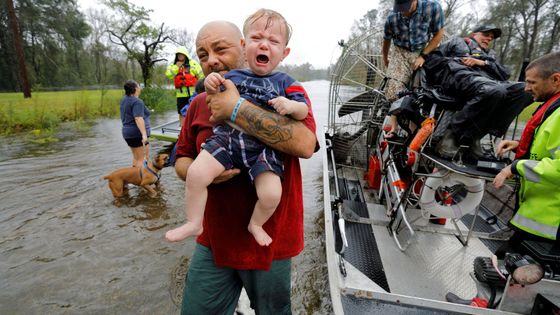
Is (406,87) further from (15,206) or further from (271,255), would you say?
(15,206)

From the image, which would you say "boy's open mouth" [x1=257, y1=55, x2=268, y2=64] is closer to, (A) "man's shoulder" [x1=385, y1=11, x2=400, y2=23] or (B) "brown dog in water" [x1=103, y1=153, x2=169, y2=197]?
(A) "man's shoulder" [x1=385, y1=11, x2=400, y2=23]

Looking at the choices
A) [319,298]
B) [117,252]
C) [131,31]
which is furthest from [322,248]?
[131,31]

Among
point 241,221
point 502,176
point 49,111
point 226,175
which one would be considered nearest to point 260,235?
point 241,221

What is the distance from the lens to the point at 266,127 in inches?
49.7

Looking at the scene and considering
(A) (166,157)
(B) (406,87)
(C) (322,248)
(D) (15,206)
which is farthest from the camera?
(A) (166,157)

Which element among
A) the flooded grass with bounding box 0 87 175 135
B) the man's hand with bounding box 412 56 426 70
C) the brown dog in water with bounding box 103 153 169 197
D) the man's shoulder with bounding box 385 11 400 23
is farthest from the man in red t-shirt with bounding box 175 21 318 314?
the flooded grass with bounding box 0 87 175 135

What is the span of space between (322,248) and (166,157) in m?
3.50

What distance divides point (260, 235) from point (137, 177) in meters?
4.52

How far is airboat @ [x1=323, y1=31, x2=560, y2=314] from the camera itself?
1.82 m

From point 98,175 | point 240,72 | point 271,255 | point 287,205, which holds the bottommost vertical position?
point 98,175

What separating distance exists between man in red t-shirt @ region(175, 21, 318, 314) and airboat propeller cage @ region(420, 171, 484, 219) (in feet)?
5.58

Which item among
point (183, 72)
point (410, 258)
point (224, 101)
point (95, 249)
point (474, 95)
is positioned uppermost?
point (183, 72)

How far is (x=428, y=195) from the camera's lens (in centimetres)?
264

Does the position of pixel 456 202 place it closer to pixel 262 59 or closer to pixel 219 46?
pixel 262 59
